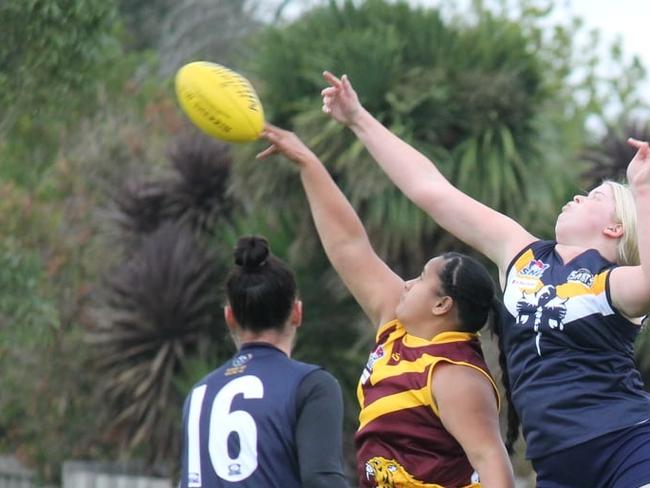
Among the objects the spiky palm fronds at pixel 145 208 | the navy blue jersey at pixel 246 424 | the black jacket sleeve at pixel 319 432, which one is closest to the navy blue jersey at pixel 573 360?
the black jacket sleeve at pixel 319 432

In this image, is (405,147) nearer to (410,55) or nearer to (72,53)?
(72,53)

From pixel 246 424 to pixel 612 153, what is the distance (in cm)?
870

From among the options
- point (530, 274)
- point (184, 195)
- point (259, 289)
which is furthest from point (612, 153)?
point (530, 274)

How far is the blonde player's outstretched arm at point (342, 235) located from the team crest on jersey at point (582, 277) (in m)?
0.77

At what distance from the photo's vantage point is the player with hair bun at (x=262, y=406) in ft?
14.7

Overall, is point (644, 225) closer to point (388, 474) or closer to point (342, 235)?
point (388, 474)

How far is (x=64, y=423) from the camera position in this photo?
15.9 meters

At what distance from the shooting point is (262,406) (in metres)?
4.57

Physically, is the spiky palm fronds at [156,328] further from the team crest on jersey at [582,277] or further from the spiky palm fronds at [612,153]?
the team crest on jersey at [582,277]

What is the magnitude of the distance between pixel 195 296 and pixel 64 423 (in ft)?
9.99

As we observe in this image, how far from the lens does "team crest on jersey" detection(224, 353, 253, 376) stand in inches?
187

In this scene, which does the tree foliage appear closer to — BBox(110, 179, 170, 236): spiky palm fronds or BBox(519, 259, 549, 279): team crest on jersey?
BBox(110, 179, 170, 236): spiky palm fronds

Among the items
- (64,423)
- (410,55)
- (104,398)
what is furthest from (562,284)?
(64,423)

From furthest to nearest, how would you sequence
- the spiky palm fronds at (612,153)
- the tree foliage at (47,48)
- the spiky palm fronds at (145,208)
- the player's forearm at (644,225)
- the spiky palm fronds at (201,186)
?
the spiky palm fronds at (145,208) → the spiky palm fronds at (201,186) → the spiky palm fronds at (612,153) → the tree foliage at (47,48) → the player's forearm at (644,225)
